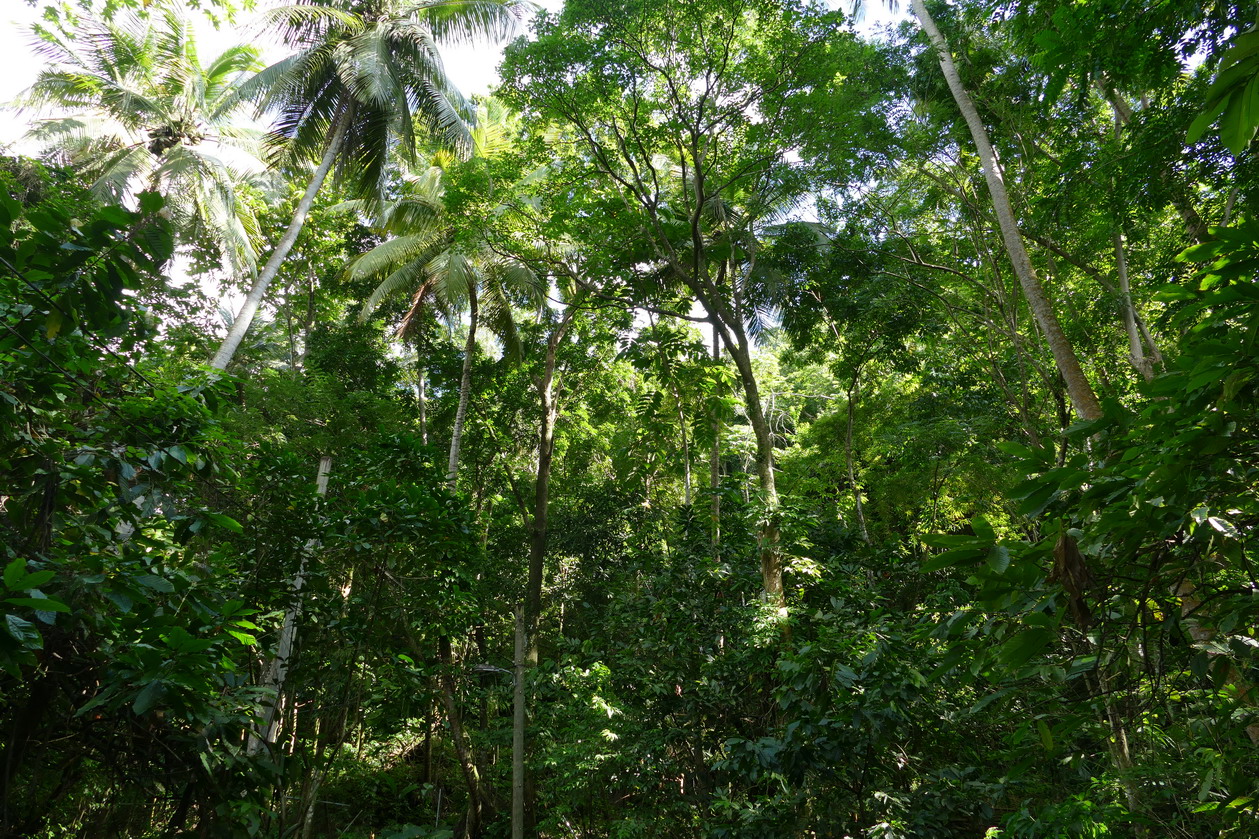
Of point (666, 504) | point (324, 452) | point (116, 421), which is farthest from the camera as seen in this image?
Answer: point (666, 504)

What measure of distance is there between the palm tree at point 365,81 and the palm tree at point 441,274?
2.82 ft

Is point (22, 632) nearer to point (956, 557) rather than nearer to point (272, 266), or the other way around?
point (956, 557)

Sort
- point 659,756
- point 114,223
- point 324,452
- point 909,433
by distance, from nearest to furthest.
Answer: point 114,223 → point 659,756 → point 909,433 → point 324,452

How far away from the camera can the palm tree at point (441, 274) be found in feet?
36.8

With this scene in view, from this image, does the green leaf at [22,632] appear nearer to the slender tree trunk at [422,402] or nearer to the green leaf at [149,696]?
the green leaf at [149,696]

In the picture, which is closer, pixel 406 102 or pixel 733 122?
pixel 733 122

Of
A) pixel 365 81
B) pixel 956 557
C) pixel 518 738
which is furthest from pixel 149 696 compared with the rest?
pixel 365 81

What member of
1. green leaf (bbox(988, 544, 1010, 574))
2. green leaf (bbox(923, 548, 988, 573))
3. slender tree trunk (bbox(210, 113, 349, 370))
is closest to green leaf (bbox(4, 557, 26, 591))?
green leaf (bbox(923, 548, 988, 573))

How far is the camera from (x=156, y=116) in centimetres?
1094

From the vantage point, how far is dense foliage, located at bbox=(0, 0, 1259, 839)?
195cm

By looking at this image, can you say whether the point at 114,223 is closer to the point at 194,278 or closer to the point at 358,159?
the point at 358,159

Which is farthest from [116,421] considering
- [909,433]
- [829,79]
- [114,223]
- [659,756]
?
[909,433]

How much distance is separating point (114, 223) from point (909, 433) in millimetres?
9367

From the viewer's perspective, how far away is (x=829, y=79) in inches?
276
